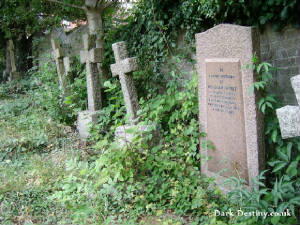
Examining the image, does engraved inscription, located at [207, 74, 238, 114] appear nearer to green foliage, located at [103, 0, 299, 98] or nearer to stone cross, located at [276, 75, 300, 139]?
stone cross, located at [276, 75, 300, 139]

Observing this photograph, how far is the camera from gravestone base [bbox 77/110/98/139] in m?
5.10

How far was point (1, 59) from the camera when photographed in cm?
1225

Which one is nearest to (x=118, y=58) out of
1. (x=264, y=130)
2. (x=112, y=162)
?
(x=112, y=162)

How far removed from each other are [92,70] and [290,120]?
376 cm

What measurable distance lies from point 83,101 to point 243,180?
3.78 m

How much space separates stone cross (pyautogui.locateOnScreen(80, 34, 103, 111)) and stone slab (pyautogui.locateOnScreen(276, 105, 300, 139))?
11.7ft

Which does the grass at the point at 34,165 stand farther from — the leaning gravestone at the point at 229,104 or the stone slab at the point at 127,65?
the stone slab at the point at 127,65

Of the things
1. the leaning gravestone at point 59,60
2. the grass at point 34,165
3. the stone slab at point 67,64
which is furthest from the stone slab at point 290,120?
the leaning gravestone at point 59,60

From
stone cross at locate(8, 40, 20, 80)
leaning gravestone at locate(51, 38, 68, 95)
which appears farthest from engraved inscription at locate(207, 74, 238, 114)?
stone cross at locate(8, 40, 20, 80)

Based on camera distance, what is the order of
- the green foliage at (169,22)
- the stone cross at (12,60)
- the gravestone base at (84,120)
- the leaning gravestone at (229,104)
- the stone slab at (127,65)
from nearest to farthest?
the leaning gravestone at (229,104), the green foliage at (169,22), the stone slab at (127,65), the gravestone base at (84,120), the stone cross at (12,60)

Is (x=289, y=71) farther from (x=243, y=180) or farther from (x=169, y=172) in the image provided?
(x=169, y=172)

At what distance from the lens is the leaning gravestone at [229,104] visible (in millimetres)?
2898

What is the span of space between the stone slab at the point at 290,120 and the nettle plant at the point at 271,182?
0.26 metres

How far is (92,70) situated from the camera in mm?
5254
